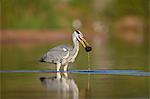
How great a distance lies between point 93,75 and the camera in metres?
Result: 15.6

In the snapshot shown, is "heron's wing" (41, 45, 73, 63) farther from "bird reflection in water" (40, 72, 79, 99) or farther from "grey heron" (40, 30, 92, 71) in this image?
"bird reflection in water" (40, 72, 79, 99)

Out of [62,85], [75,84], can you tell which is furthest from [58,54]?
[62,85]

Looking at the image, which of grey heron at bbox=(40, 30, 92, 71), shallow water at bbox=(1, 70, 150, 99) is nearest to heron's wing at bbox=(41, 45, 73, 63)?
grey heron at bbox=(40, 30, 92, 71)

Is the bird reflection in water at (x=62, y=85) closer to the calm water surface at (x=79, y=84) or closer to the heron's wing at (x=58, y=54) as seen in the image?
the calm water surface at (x=79, y=84)

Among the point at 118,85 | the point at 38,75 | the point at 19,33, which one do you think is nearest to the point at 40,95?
the point at 118,85

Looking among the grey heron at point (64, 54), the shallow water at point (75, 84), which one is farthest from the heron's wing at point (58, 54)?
the shallow water at point (75, 84)

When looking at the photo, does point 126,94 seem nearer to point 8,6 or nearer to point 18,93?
point 18,93

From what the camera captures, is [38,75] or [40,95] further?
[38,75]

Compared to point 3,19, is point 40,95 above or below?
below

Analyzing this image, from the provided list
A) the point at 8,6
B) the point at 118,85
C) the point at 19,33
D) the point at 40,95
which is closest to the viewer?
the point at 40,95

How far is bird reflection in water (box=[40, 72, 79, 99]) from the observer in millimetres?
11844

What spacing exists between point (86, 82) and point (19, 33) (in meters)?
27.1

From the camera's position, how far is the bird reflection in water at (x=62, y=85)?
1184 cm

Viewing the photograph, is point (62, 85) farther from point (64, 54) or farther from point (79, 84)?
point (64, 54)
